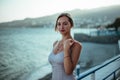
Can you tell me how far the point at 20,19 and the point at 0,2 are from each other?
2.58 feet

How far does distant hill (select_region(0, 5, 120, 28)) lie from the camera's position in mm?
4848

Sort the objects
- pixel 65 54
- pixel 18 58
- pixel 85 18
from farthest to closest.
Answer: pixel 18 58 < pixel 85 18 < pixel 65 54

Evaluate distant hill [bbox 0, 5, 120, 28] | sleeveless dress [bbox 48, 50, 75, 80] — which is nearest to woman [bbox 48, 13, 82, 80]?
sleeveless dress [bbox 48, 50, 75, 80]

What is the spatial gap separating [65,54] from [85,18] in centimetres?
534

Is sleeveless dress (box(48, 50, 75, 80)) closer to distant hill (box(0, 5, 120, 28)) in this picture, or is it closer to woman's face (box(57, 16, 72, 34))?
woman's face (box(57, 16, 72, 34))

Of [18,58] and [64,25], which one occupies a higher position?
[64,25]

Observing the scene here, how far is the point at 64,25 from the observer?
3.18 feet

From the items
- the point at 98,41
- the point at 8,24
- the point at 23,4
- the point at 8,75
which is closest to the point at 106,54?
the point at 98,41

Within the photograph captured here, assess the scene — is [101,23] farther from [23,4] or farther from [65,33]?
[65,33]

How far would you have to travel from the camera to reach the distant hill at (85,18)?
4848 mm

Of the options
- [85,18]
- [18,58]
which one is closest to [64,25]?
[85,18]

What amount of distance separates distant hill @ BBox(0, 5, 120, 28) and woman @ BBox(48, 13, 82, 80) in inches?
135

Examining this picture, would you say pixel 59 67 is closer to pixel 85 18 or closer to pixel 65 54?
pixel 65 54

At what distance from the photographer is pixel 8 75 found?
11141 mm
